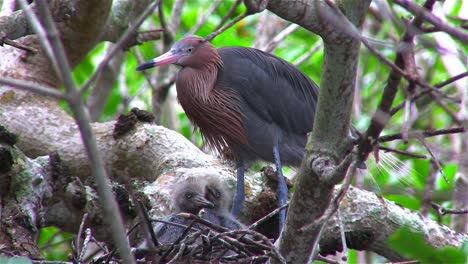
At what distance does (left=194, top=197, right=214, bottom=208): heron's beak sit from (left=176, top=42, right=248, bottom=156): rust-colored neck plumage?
2.27 feet

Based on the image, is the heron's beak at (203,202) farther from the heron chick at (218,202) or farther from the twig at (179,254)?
the twig at (179,254)

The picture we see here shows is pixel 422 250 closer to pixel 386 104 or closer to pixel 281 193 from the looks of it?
pixel 386 104

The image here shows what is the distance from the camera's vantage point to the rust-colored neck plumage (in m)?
4.33

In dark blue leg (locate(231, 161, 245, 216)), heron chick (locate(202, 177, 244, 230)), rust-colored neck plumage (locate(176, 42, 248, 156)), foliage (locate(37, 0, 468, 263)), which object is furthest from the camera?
foliage (locate(37, 0, 468, 263))

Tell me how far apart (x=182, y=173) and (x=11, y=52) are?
56.9 inches

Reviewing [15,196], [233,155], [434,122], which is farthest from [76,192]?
[434,122]

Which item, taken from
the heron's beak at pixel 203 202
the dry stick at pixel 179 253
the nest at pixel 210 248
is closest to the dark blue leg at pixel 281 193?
the heron's beak at pixel 203 202

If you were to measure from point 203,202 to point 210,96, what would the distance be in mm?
833

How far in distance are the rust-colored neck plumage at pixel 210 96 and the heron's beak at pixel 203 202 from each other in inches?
27.2

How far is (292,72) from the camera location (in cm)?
447

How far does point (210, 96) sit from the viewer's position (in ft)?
14.3

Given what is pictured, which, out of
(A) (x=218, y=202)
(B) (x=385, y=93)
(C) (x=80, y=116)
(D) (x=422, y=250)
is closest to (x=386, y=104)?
(B) (x=385, y=93)

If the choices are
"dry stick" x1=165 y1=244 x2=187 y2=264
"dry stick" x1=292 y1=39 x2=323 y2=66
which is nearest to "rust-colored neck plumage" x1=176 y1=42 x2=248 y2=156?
"dry stick" x1=292 y1=39 x2=323 y2=66

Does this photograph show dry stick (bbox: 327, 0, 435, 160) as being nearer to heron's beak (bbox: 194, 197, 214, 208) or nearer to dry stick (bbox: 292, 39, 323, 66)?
heron's beak (bbox: 194, 197, 214, 208)
